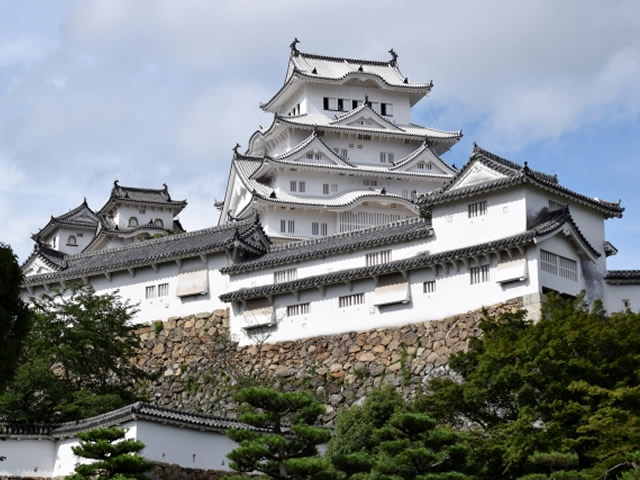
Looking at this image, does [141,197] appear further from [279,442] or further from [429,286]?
[279,442]

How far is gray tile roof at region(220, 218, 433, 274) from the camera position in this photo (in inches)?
1474

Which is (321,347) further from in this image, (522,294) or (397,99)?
(397,99)

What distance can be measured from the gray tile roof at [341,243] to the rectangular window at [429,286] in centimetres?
167

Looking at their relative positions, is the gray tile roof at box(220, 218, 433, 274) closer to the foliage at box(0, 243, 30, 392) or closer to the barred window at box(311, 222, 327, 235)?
the barred window at box(311, 222, 327, 235)

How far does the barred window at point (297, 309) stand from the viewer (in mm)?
38469

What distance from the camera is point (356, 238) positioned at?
39562mm

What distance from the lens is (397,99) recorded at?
196ft

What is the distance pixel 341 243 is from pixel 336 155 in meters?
16.3

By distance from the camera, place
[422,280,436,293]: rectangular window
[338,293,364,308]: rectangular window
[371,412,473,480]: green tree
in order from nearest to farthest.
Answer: [371,412,473,480]: green tree, [422,280,436,293]: rectangular window, [338,293,364,308]: rectangular window

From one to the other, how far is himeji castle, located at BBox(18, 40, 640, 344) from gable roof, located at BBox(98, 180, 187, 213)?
12.8 meters

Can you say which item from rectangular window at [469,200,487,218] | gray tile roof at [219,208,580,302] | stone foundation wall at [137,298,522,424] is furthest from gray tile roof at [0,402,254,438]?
rectangular window at [469,200,487,218]

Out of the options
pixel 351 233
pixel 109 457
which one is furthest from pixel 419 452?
pixel 351 233

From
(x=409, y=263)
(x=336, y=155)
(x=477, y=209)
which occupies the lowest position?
(x=409, y=263)

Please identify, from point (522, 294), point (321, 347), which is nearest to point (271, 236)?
point (321, 347)
